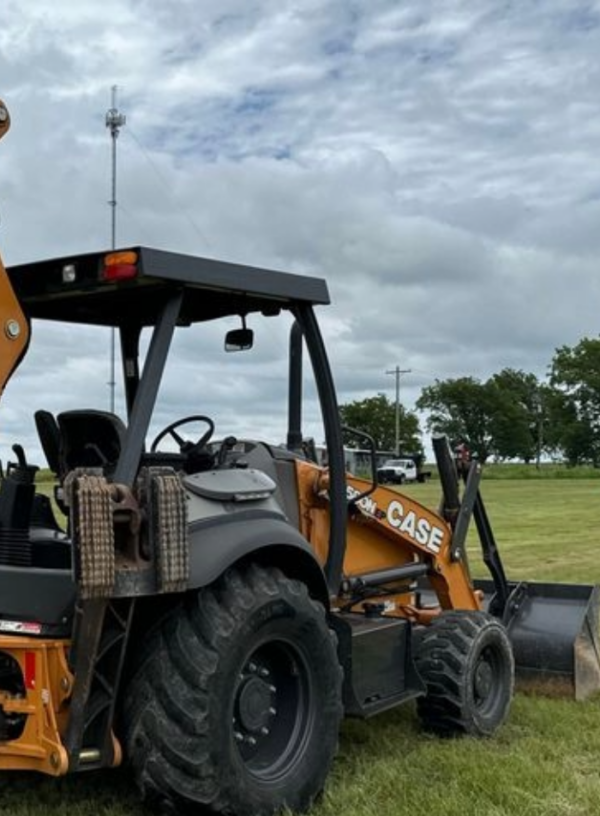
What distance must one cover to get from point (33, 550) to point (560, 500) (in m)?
32.5

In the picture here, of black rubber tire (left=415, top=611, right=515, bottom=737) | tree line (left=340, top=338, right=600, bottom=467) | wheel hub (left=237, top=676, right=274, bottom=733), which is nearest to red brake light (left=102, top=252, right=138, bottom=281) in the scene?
wheel hub (left=237, top=676, right=274, bottom=733)

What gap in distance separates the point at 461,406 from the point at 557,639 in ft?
318

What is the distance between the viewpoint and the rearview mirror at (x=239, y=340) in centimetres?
516

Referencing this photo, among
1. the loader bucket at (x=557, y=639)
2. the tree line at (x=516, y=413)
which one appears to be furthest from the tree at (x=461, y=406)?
the loader bucket at (x=557, y=639)

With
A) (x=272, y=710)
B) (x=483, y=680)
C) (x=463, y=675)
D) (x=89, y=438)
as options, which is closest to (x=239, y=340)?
(x=89, y=438)

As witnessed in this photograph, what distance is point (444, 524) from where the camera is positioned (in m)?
6.38

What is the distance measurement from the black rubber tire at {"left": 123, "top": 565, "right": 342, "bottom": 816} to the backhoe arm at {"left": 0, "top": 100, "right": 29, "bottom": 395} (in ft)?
3.69

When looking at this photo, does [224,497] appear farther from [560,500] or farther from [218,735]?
[560,500]

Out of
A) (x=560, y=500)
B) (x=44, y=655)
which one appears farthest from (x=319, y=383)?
(x=560, y=500)

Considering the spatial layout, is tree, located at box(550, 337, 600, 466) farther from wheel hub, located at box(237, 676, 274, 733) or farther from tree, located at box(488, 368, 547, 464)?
wheel hub, located at box(237, 676, 274, 733)

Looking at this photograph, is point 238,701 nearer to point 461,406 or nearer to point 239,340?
point 239,340

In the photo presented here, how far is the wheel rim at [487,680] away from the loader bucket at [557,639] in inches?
27.7

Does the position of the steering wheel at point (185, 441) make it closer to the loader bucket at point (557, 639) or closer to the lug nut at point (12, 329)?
the lug nut at point (12, 329)

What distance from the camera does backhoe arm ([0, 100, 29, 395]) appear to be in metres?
3.98
